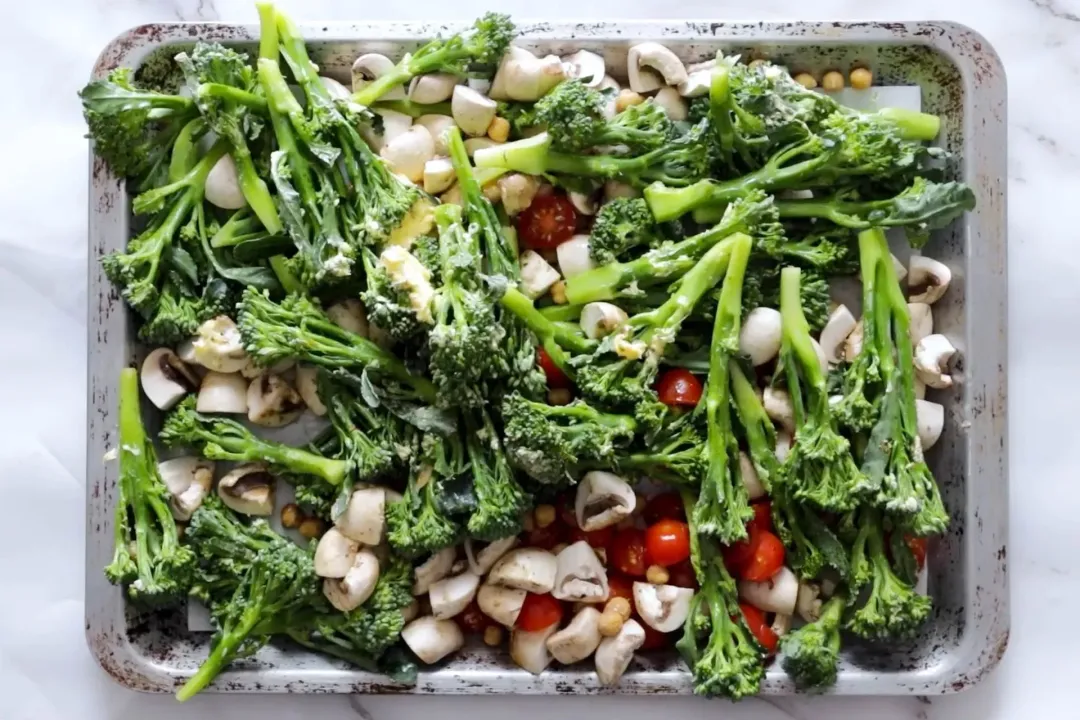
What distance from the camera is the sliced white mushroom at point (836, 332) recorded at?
2.51m

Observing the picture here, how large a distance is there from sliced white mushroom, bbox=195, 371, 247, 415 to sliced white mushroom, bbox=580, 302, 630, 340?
2.75 ft

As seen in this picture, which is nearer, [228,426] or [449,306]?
[449,306]

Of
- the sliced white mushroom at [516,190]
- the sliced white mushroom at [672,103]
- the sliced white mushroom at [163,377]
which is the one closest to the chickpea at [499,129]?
the sliced white mushroom at [516,190]

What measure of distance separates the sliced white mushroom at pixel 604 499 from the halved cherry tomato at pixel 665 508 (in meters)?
0.09

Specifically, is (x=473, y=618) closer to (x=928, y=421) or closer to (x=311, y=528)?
(x=311, y=528)

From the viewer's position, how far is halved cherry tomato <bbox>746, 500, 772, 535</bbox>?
250 centimetres

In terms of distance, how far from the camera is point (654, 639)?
2.57 meters

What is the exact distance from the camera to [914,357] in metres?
2.51
